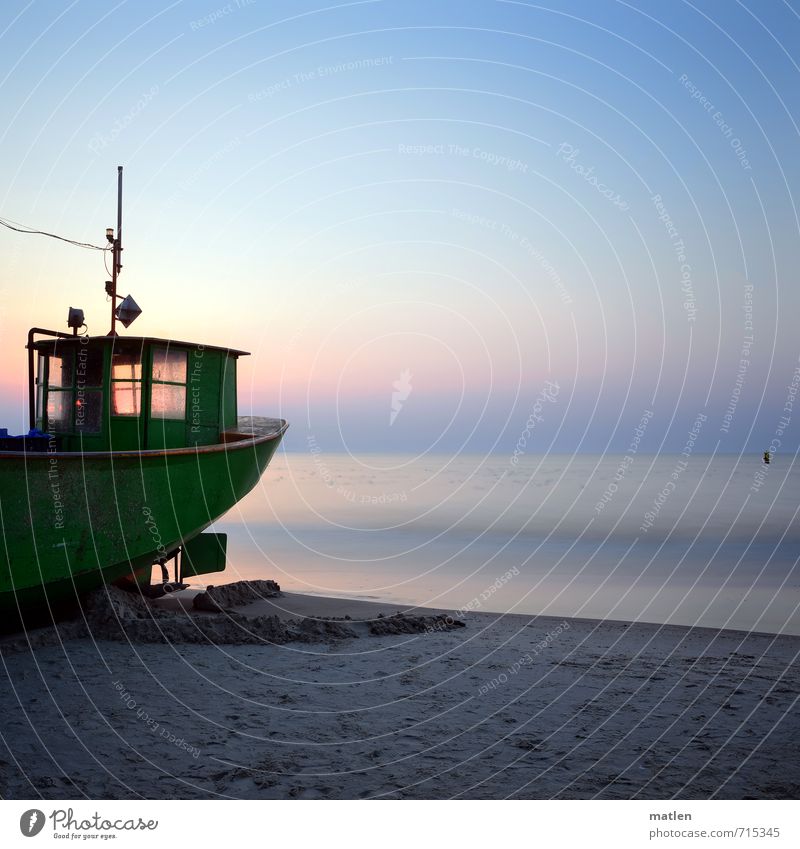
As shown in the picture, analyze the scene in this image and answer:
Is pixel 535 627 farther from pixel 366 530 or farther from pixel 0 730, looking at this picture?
pixel 366 530

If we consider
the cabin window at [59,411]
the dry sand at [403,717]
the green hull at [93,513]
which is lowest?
the dry sand at [403,717]

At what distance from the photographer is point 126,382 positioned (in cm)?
1063

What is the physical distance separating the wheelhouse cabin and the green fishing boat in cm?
1

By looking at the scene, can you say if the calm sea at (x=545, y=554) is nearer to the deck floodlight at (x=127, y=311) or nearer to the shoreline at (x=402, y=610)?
the shoreline at (x=402, y=610)

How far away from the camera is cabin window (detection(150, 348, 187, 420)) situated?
10820mm

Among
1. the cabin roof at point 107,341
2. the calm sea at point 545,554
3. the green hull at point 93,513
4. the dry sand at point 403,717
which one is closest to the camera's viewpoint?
the dry sand at point 403,717

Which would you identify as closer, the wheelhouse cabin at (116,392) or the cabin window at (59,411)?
the wheelhouse cabin at (116,392)

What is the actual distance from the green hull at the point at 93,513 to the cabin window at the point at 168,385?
3.23 ft

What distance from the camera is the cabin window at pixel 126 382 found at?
10.6 m

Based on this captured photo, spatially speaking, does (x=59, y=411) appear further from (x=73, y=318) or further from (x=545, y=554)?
(x=545, y=554)

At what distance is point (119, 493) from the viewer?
372 inches

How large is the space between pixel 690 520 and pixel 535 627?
756 inches

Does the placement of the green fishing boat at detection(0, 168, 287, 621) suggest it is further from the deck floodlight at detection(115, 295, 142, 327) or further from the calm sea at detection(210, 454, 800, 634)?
the calm sea at detection(210, 454, 800, 634)

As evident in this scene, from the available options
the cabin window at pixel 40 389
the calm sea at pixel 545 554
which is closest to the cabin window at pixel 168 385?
the cabin window at pixel 40 389
